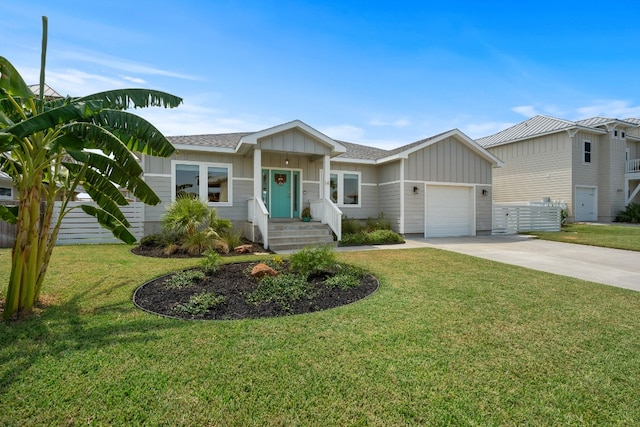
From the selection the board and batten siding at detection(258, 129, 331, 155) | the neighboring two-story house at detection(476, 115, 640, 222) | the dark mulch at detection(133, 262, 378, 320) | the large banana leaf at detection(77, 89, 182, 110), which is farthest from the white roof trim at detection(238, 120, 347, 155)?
the neighboring two-story house at detection(476, 115, 640, 222)

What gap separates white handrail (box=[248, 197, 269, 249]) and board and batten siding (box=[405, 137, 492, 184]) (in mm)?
6655

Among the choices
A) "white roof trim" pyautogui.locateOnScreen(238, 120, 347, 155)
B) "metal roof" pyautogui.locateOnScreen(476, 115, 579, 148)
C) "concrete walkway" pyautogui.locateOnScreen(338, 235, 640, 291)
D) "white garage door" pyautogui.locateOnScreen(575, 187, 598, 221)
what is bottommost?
"concrete walkway" pyautogui.locateOnScreen(338, 235, 640, 291)

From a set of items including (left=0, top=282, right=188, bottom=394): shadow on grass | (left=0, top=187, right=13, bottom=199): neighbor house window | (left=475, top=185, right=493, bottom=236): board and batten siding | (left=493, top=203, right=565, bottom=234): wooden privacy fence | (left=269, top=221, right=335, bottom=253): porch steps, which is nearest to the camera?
(left=0, top=282, right=188, bottom=394): shadow on grass

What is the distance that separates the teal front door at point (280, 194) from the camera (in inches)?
515

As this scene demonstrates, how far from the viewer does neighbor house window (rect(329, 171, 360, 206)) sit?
14.3 meters

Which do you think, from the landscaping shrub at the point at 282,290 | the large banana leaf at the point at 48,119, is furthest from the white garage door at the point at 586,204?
the large banana leaf at the point at 48,119

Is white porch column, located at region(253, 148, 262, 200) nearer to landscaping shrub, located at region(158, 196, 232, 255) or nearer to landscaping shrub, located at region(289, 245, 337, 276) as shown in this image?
landscaping shrub, located at region(158, 196, 232, 255)

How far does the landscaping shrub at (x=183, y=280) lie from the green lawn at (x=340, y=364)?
2.67 ft

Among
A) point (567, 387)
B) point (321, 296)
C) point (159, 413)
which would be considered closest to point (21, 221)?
point (159, 413)

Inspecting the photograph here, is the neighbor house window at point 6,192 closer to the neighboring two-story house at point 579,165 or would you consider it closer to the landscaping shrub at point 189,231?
the landscaping shrub at point 189,231

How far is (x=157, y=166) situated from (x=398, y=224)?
10.0 m

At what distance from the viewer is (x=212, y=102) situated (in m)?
10.5

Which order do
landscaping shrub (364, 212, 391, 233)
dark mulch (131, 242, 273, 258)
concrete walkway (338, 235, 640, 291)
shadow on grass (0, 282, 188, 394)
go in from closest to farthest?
shadow on grass (0, 282, 188, 394) → concrete walkway (338, 235, 640, 291) → dark mulch (131, 242, 273, 258) → landscaping shrub (364, 212, 391, 233)

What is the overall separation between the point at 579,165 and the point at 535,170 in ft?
7.45
